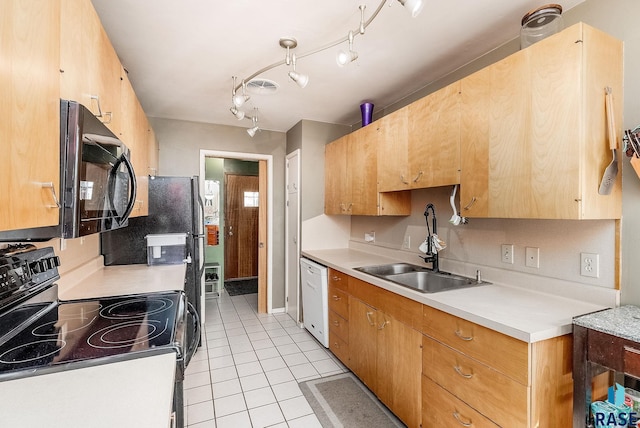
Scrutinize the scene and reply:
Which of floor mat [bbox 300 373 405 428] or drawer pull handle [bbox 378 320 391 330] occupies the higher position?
drawer pull handle [bbox 378 320 391 330]

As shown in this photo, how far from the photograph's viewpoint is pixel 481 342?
1.40 metres

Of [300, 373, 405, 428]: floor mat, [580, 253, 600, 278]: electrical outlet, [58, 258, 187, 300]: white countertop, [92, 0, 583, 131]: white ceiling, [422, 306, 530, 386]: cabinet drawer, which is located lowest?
[300, 373, 405, 428]: floor mat

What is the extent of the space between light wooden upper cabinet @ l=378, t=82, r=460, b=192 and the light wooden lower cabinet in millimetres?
920

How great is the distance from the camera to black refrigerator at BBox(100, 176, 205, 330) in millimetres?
2650

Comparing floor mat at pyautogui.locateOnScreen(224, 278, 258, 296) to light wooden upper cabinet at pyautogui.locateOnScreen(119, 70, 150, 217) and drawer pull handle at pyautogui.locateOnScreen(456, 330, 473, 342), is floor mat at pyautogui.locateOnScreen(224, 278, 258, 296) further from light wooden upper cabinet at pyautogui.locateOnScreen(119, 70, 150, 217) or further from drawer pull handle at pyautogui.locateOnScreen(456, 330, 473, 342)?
drawer pull handle at pyautogui.locateOnScreen(456, 330, 473, 342)

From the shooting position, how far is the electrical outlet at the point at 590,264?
151cm

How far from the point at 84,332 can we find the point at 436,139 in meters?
2.08

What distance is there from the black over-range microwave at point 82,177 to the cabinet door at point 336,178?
2.20 m

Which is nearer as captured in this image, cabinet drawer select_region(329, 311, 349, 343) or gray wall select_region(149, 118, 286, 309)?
cabinet drawer select_region(329, 311, 349, 343)

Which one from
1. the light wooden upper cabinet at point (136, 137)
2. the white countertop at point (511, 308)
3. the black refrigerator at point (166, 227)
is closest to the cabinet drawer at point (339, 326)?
the white countertop at point (511, 308)


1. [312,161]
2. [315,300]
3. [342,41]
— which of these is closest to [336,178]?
[312,161]

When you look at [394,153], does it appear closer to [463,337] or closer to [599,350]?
[463,337]

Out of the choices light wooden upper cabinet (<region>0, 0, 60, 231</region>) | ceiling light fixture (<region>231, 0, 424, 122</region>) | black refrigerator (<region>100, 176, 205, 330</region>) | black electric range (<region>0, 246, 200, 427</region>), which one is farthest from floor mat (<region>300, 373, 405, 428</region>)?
ceiling light fixture (<region>231, 0, 424, 122</region>)

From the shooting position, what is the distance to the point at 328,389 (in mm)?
2348
